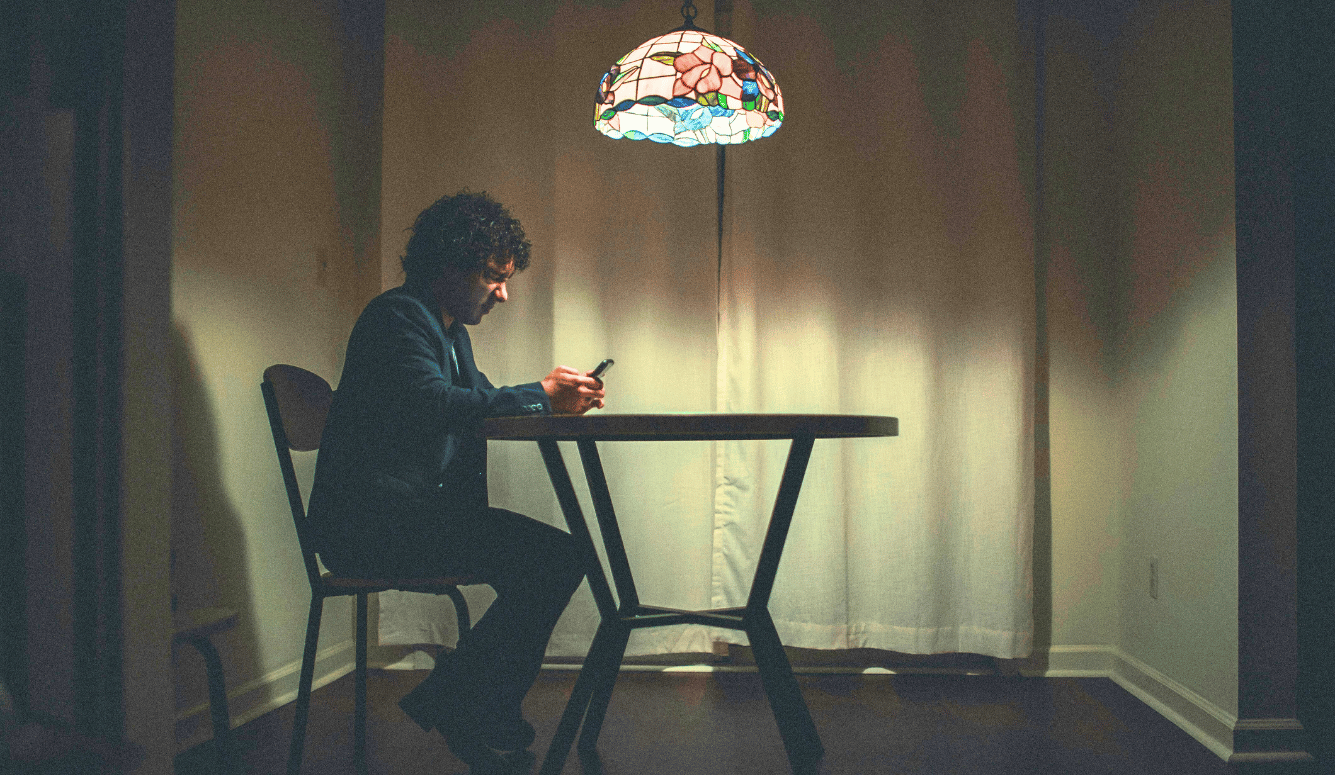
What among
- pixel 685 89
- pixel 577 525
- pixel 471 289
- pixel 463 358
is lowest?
pixel 577 525

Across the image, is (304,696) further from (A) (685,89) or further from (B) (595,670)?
(A) (685,89)

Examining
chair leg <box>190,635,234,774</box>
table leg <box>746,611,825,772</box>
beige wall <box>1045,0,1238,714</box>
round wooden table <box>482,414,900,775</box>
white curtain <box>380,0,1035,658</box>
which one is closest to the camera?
round wooden table <box>482,414,900,775</box>

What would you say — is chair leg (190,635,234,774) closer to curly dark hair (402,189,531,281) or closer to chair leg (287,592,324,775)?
chair leg (287,592,324,775)

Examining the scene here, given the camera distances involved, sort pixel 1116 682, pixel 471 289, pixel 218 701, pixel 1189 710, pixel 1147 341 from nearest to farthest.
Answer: pixel 218 701, pixel 471 289, pixel 1189 710, pixel 1147 341, pixel 1116 682

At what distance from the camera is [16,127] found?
511 millimetres

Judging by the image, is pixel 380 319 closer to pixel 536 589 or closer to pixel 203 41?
pixel 536 589

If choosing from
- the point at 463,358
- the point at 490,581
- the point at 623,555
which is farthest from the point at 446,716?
the point at 463,358

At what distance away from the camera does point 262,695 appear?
193cm

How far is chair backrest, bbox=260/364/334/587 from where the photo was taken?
155 centimetres

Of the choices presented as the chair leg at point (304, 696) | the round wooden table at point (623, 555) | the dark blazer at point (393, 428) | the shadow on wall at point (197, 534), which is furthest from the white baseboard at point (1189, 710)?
the shadow on wall at point (197, 534)

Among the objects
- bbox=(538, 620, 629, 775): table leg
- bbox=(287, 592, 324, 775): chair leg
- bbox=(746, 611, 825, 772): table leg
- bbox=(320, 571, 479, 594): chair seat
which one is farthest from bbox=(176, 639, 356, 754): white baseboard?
bbox=(746, 611, 825, 772): table leg

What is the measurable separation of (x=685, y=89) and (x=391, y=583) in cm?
113

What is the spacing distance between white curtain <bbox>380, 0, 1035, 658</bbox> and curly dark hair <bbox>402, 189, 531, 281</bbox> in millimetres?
558

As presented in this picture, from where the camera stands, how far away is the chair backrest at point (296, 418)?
1.55m
